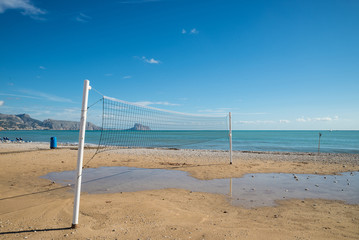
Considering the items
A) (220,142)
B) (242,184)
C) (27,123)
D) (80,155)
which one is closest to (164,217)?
(80,155)

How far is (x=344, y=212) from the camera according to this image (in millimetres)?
4594

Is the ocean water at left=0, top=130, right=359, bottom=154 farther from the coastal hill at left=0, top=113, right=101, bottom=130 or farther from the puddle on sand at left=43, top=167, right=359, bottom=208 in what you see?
the coastal hill at left=0, top=113, right=101, bottom=130

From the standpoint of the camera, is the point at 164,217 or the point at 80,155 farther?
the point at 164,217

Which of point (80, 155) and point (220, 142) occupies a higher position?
point (80, 155)

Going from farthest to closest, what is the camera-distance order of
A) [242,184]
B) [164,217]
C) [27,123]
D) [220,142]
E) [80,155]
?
[27,123] → [220,142] → [242,184] → [164,217] → [80,155]

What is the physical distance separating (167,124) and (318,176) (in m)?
9.32

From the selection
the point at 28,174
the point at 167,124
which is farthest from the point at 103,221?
the point at 167,124

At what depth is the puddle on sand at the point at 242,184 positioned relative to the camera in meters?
5.84

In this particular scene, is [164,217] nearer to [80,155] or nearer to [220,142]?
[80,155]

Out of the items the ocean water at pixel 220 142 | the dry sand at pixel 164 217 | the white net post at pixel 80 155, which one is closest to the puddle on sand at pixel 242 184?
the dry sand at pixel 164 217

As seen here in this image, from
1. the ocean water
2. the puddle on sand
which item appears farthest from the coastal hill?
the puddle on sand

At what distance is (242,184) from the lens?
7.18m

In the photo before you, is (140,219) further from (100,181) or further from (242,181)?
(242,181)

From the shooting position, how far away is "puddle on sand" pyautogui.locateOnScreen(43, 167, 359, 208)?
5.84 metres
